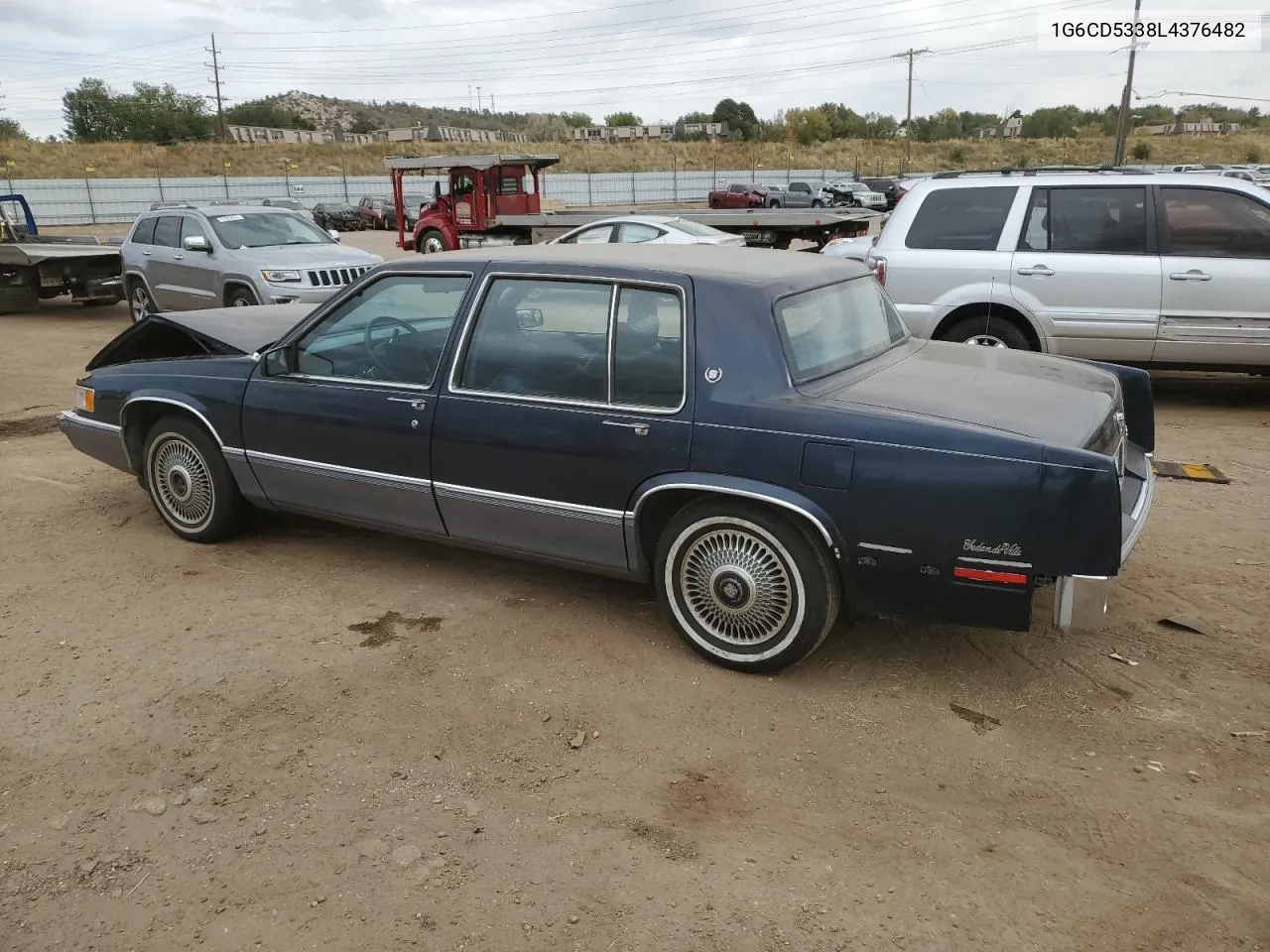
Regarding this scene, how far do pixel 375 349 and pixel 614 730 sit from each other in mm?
2177

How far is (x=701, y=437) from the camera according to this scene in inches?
144

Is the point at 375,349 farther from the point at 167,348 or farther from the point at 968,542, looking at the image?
the point at 968,542

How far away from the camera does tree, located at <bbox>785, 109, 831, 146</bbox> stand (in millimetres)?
87250

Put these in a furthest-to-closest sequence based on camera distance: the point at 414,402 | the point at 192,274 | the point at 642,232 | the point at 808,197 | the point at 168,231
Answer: the point at 808,197
the point at 642,232
the point at 168,231
the point at 192,274
the point at 414,402

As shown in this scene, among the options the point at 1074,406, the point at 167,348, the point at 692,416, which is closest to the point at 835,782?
the point at 692,416

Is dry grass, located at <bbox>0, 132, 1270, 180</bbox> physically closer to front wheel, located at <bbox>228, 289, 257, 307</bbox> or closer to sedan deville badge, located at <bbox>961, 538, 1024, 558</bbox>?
front wheel, located at <bbox>228, 289, 257, 307</bbox>

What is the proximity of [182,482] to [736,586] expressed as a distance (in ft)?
10.4

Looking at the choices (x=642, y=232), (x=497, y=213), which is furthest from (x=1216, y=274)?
(x=497, y=213)

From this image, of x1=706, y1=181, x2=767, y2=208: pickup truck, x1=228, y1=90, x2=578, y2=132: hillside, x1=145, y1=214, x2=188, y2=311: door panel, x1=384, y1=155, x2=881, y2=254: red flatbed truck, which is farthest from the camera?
x1=228, y1=90, x2=578, y2=132: hillside

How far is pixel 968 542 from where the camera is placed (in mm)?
3262

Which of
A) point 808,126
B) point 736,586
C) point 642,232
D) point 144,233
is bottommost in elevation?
point 736,586

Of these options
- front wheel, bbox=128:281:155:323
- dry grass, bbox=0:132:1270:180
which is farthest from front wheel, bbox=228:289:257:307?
dry grass, bbox=0:132:1270:180

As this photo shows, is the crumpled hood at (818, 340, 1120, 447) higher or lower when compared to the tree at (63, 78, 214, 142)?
lower

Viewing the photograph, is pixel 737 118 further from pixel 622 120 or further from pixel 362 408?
pixel 362 408
